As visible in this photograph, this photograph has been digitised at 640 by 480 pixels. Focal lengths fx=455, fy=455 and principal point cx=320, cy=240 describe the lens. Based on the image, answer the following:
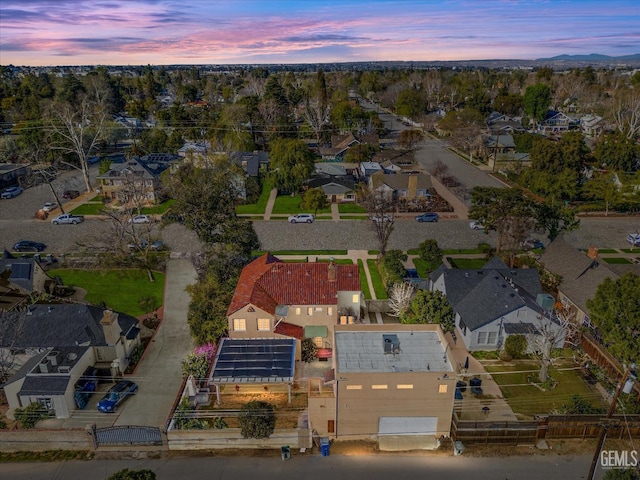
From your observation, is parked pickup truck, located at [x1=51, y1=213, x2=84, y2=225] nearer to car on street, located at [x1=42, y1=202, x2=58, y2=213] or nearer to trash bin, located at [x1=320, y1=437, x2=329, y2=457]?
car on street, located at [x1=42, y1=202, x2=58, y2=213]

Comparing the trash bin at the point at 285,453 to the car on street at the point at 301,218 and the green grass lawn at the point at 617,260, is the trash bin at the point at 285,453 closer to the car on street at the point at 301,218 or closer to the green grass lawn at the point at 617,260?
the car on street at the point at 301,218

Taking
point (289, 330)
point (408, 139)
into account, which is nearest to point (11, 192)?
point (289, 330)

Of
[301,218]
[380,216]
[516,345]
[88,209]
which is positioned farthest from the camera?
[88,209]

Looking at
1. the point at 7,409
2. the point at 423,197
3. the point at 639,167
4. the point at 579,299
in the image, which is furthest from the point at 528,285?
the point at 639,167

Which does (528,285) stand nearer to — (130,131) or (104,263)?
(104,263)

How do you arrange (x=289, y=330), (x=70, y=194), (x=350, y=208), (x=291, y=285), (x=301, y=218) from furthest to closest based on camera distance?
1. (x=70, y=194)
2. (x=350, y=208)
3. (x=301, y=218)
4. (x=291, y=285)
5. (x=289, y=330)

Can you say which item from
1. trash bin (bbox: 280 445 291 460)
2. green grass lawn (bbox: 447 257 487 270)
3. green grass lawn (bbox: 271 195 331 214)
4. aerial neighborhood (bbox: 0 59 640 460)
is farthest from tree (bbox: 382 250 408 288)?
green grass lawn (bbox: 271 195 331 214)

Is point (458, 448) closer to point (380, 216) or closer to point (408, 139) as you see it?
point (380, 216)
